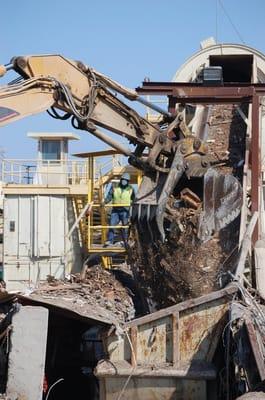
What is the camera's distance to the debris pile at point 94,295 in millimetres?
11508

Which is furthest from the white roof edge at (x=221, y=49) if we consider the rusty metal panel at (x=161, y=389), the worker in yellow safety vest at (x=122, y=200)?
the rusty metal panel at (x=161, y=389)

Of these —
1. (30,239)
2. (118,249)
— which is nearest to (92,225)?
(30,239)

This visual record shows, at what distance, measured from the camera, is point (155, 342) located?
10867mm

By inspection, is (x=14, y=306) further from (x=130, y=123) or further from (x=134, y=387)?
(x=130, y=123)

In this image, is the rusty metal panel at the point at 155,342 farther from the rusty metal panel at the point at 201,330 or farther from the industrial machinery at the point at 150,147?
the industrial machinery at the point at 150,147

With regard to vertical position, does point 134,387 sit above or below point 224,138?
below

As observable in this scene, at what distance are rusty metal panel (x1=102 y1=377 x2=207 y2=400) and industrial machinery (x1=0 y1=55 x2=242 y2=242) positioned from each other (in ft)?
7.98

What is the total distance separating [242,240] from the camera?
12.1 meters

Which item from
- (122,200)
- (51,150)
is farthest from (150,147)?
(51,150)

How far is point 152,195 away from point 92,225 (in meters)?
12.4

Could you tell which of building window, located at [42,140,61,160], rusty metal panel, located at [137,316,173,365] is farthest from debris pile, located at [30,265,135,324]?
building window, located at [42,140,61,160]

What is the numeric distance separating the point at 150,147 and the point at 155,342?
10.7ft

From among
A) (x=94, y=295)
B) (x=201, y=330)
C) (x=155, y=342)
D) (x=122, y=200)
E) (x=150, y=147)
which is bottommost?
Answer: (x=155, y=342)

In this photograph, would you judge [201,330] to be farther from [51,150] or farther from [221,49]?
[51,150]
